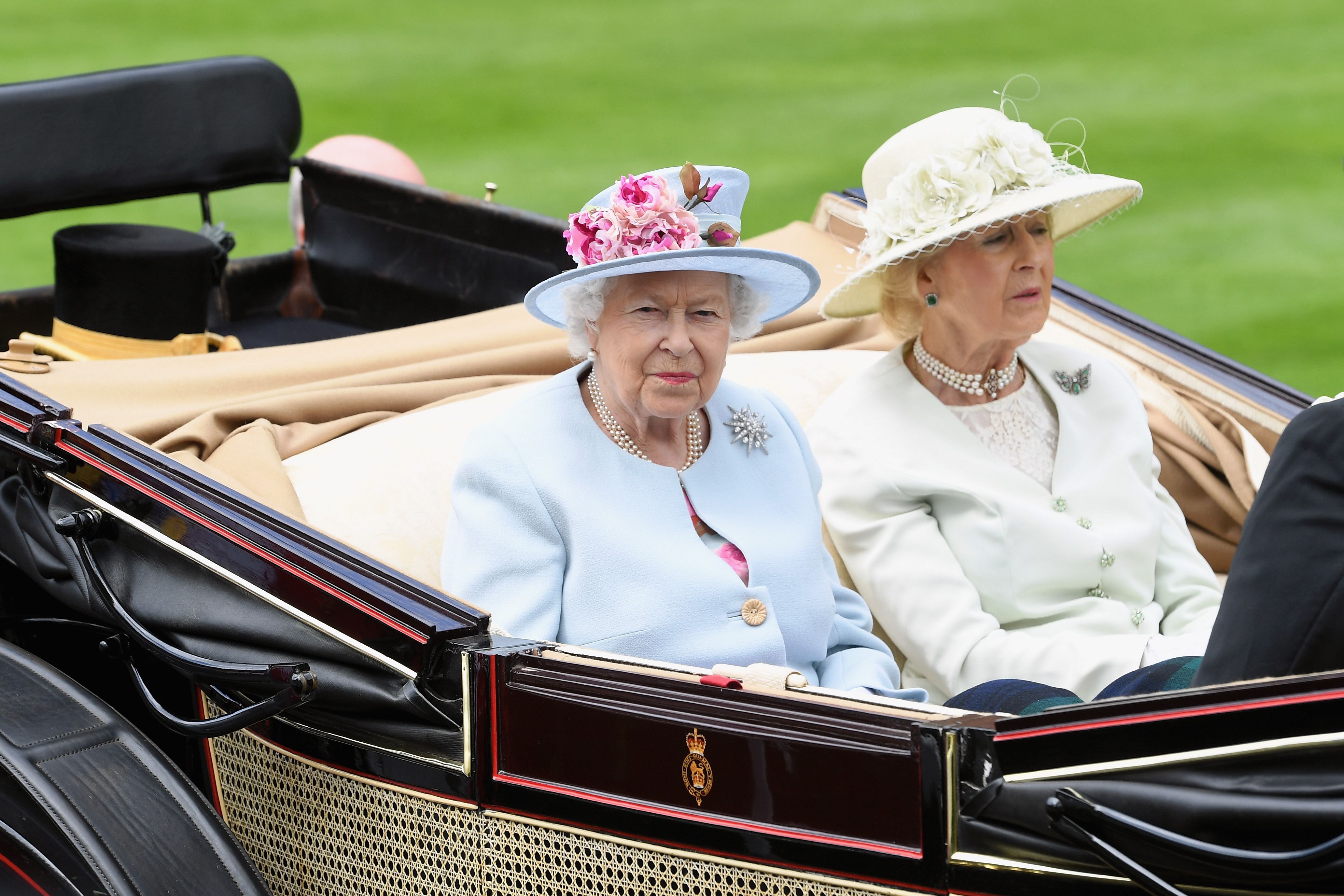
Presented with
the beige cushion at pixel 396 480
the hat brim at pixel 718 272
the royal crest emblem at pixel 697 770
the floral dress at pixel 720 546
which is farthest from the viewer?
the beige cushion at pixel 396 480

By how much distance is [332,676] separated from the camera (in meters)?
1.81

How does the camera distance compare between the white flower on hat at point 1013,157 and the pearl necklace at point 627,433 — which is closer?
the pearl necklace at point 627,433

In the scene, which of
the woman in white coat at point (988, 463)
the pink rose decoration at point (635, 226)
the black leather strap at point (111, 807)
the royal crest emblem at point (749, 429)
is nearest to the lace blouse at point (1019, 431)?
the woman in white coat at point (988, 463)

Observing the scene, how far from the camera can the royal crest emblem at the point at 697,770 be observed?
1626 mm

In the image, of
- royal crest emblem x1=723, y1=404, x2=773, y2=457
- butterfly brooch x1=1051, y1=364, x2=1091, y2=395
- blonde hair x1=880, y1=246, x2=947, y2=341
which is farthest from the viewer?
butterfly brooch x1=1051, y1=364, x2=1091, y2=395

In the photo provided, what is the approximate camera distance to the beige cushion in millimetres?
2438

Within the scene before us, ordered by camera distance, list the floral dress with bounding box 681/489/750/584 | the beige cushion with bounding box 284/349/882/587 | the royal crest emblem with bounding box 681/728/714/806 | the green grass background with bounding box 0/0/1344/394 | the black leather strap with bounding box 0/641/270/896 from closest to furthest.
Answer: the royal crest emblem with bounding box 681/728/714/806
the black leather strap with bounding box 0/641/270/896
the floral dress with bounding box 681/489/750/584
the beige cushion with bounding box 284/349/882/587
the green grass background with bounding box 0/0/1344/394

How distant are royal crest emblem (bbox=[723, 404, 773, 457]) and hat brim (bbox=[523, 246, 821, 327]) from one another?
13 cm

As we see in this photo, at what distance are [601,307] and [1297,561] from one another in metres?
0.95

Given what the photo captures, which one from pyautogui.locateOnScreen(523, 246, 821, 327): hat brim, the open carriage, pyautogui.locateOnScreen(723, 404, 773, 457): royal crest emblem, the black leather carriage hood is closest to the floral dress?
pyautogui.locateOnScreen(723, 404, 773, 457): royal crest emblem

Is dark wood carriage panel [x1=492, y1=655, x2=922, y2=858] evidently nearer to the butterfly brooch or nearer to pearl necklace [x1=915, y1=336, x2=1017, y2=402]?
pearl necklace [x1=915, y1=336, x2=1017, y2=402]

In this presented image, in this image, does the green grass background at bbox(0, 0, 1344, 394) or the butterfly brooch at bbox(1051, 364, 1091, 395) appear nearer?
the butterfly brooch at bbox(1051, 364, 1091, 395)

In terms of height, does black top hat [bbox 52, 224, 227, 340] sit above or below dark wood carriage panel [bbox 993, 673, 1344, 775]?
below

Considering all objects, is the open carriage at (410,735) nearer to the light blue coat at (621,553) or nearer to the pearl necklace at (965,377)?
the light blue coat at (621,553)
